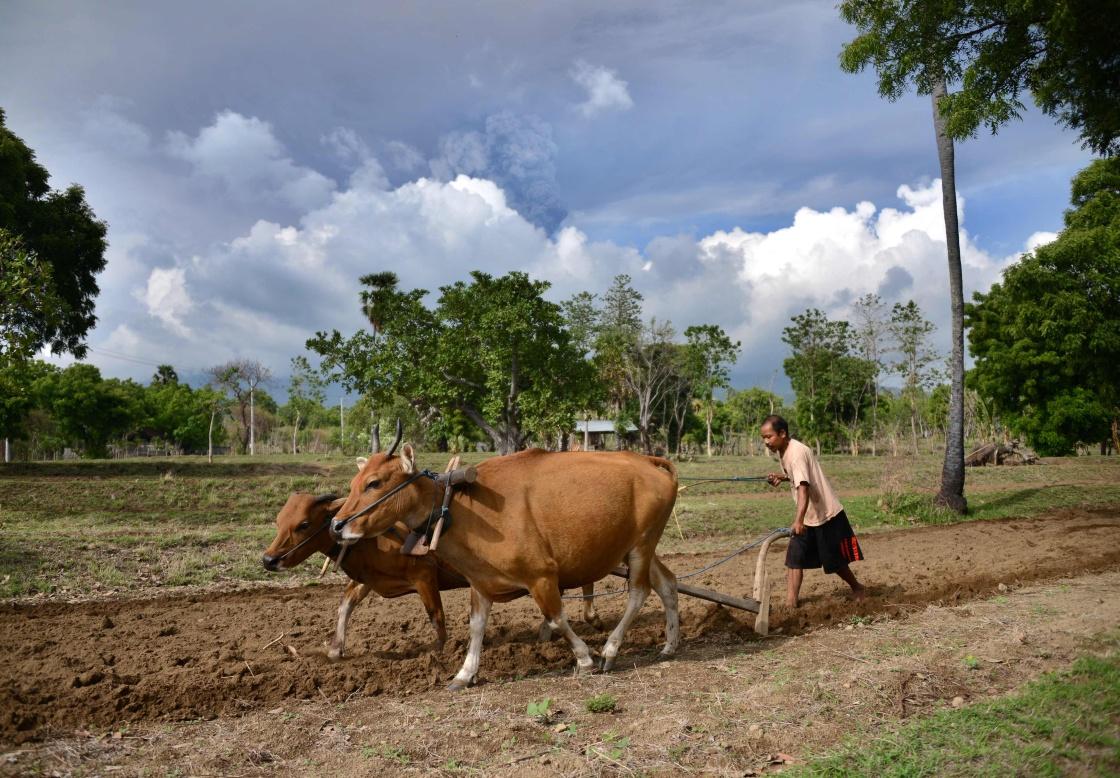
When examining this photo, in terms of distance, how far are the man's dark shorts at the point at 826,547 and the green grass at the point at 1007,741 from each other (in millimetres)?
3044

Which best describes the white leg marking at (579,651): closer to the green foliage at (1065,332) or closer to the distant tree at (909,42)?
the distant tree at (909,42)

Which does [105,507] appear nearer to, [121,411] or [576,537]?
[576,537]

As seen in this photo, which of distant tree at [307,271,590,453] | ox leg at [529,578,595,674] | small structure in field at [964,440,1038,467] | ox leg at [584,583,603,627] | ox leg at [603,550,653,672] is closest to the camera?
ox leg at [529,578,595,674]

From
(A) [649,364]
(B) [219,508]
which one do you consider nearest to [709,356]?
(A) [649,364]

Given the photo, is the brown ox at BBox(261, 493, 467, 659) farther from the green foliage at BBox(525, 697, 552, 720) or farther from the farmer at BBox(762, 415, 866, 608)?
the farmer at BBox(762, 415, 866, 608)

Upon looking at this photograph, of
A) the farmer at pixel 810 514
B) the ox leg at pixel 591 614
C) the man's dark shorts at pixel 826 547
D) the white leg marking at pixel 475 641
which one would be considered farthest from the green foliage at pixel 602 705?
the man's dark shorts at pixel 826 547

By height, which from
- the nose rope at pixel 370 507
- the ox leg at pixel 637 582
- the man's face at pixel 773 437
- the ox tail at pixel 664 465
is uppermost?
the man's face at pixel 773 437

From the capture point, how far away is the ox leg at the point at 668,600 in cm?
711

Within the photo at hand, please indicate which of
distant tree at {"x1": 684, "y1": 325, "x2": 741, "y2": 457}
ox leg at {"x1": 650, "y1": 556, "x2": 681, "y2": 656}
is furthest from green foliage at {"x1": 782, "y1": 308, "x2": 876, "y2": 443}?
ox leg at {"x1": 650, "y1": 556, "x2": 681, "y2": 656}

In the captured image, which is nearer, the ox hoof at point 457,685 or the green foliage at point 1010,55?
the ox hoof at point 457,685

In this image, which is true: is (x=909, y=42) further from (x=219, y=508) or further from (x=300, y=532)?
(x=219, y=508)

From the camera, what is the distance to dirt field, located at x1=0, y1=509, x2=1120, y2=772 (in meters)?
5.88

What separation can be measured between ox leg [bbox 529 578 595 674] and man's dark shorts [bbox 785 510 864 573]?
2.98 metres

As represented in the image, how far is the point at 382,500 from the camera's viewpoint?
618 centimetres
